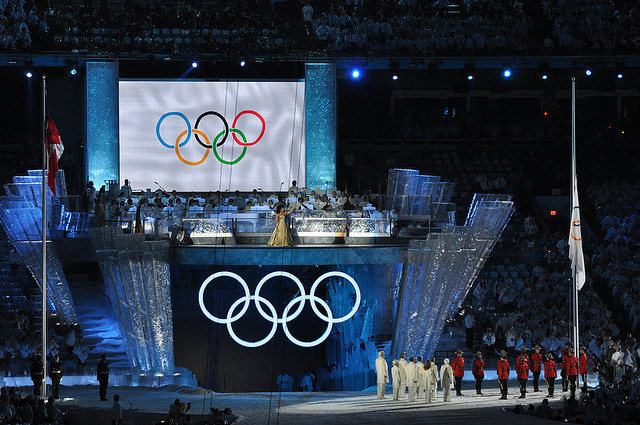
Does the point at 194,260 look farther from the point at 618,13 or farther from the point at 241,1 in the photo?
the point at 618,13

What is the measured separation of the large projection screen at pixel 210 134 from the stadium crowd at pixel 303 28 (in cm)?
141

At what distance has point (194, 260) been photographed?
27.3 m

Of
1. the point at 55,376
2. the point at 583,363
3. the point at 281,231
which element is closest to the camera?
the point at 55,376

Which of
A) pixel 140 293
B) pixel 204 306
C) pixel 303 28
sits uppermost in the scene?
pixel 303 28

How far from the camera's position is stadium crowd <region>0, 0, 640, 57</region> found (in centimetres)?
3434

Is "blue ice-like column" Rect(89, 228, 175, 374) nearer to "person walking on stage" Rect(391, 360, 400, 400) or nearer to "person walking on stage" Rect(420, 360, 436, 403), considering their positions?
"person walking on stage" Rect(391, 360, 400, 400)

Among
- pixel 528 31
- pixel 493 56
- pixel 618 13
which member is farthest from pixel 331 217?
pixel 618 13

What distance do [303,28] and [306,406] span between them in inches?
613

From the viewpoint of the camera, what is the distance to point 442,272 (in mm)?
26469

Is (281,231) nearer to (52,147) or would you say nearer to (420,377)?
(420,377)

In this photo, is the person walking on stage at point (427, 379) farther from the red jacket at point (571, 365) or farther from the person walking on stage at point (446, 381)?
the red jacket at point (571, 365)

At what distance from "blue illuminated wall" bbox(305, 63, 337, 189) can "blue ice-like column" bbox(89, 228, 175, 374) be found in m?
10.3

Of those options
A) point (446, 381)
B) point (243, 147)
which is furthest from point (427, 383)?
point (243, 147)

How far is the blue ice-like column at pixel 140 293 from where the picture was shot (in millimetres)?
26078
